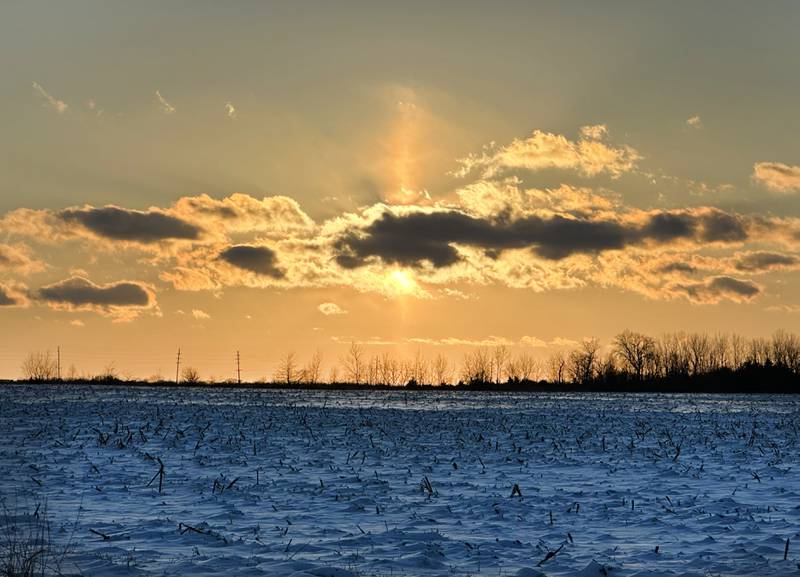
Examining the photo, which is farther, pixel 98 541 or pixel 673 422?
pixel 673 422

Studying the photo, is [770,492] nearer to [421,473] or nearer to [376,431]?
[421,473]

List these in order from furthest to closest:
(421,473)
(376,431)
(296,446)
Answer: (376,431)
(296,446)
(421,473)

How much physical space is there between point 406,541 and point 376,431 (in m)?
21.7

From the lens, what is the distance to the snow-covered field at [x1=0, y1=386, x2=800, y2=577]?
12.0 m

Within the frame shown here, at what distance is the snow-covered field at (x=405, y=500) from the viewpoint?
12.0 metres

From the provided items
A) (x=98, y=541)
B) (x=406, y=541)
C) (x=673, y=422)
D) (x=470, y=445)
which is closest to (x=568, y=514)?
(x=406, y=541)

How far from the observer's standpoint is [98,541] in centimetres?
1291

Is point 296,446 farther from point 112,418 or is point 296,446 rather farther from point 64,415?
point 64,415

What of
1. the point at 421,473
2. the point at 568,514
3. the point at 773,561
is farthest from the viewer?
the point at 421,473

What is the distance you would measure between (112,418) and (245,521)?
26970mm

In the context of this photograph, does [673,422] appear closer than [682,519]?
No

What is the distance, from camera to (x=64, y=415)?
40.9 m

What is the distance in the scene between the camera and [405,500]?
1755cm

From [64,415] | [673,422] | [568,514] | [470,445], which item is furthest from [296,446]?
[673,422]
